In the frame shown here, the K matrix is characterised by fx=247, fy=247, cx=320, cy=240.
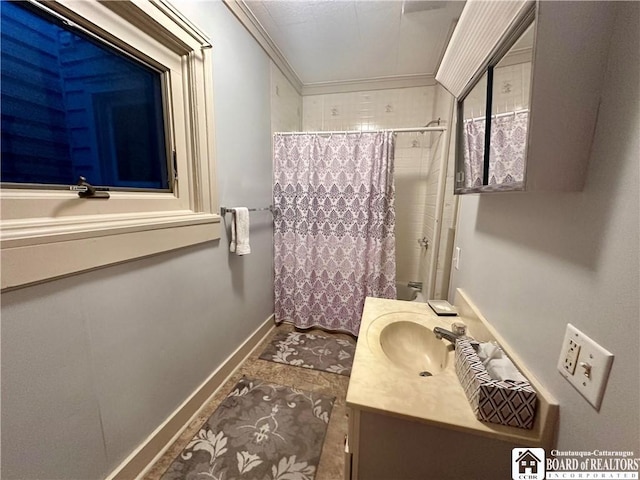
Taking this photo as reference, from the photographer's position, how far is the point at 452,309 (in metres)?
1.21

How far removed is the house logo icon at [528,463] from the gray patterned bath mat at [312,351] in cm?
127

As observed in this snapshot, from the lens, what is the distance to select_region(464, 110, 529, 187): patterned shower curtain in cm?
63

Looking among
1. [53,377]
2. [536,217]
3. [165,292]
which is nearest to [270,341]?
[165,292]

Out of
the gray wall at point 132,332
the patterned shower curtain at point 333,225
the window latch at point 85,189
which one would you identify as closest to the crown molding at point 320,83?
the gray wall at point 132,332

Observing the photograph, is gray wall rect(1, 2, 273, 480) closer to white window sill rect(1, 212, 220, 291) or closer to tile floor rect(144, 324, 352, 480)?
white window sill rect(1, 212, 220, 291)

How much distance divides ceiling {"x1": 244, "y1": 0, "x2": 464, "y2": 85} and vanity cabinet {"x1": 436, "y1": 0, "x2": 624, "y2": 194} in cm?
115

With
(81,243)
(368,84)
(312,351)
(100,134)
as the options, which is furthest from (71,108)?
(368,84)

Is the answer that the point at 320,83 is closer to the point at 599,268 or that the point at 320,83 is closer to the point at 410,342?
the point at 410,342

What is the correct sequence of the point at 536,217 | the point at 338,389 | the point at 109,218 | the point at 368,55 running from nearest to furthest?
1. the point at 536,217
2. the point at 109,218
3. the point at 338,389
4. the point at 368,55

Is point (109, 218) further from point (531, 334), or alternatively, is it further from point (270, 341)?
point (270, 341)

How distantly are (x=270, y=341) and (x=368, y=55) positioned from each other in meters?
2.58

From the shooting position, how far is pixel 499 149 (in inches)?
30.2

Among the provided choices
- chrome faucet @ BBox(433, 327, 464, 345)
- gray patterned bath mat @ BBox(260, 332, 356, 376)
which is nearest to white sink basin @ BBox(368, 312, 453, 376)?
chrome faucet @ BBox(433, 327, 464, 345)

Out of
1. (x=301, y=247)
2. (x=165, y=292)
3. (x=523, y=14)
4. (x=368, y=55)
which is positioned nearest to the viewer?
(x=523, y=14)
